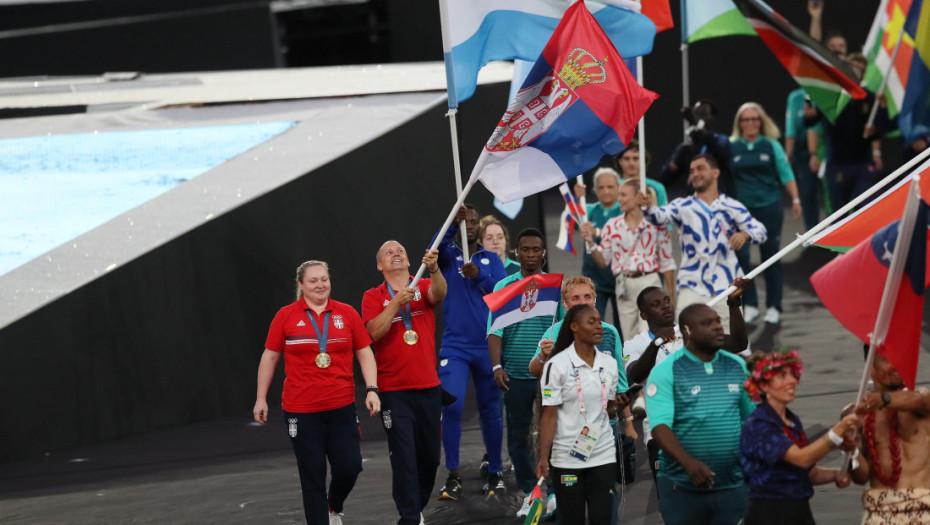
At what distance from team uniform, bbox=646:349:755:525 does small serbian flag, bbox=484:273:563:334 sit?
2.08 metres

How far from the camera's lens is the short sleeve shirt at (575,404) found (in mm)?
7258

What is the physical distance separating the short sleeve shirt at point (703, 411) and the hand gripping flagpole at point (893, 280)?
0.62 m

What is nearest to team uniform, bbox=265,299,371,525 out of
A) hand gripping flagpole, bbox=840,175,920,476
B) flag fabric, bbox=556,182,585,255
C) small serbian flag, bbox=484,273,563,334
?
small serbian flag, bbox=484,273,563,334

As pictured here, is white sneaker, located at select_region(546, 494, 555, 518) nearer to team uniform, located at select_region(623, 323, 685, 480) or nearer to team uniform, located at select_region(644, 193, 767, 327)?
team uniform, located at select_region(623, 323, 685, 480)

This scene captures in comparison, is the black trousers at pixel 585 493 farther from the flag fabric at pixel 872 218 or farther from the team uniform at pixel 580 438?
the flag fabric at pixel 872 218

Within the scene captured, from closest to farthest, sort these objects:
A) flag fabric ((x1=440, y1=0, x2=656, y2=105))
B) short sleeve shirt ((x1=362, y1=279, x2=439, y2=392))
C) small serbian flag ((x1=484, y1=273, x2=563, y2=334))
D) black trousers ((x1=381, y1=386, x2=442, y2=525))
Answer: black trousers ((x1=381, y1=386, x2=442, y2=525)) < short sleeve shirt ((x1=362, y1=279, x2=439, y2=392)) < small serbian flag ((x1=484, y1=273, x2=563, y2=334)) < flag fabric ((x1=440, y1=0, x2=656, y2=105))

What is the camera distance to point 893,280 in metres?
6.16

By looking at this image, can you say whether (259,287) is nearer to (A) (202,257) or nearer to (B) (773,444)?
(A) (202,257)

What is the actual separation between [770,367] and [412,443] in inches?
111

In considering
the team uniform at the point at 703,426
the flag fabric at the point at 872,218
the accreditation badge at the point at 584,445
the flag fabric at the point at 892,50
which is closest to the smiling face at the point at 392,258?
the accreditation badge at the point at 584,445

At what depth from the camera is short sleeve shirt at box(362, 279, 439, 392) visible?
8508 mm

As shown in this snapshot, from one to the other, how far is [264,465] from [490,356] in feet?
7.07

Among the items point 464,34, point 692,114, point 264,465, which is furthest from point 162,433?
point 692,114

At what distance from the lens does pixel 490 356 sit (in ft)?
30.1
